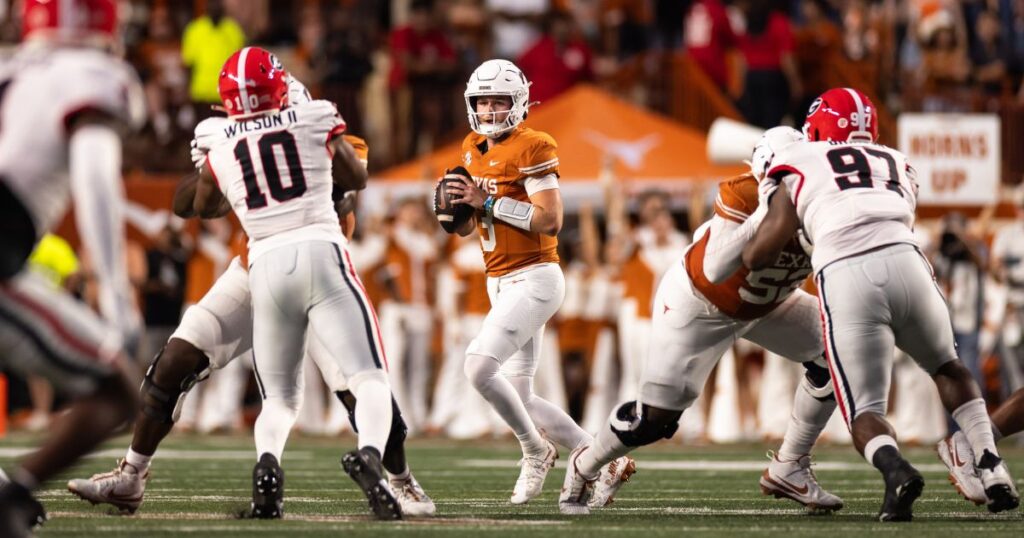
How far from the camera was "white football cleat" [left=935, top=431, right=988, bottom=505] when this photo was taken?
7.19m

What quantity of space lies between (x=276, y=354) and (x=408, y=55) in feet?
36.1

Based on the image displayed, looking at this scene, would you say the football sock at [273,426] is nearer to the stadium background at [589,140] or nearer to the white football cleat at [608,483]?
the white football cleat at [608,483]

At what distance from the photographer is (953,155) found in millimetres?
15016

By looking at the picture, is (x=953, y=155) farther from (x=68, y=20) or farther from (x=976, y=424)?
(x=68, y=20)

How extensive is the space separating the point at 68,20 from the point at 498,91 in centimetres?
300

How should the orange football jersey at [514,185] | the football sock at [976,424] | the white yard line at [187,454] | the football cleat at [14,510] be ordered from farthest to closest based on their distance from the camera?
the white yard line at [187,454] → the orange football jersey at [514,185] → the football sock at [976,424] → the football cleat at [14,510]

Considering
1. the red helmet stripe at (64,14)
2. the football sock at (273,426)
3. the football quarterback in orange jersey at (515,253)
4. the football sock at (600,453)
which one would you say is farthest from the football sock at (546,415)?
the red helmet stripe at (64,14)

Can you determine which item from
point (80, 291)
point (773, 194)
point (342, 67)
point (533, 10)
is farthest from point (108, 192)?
point (533, 10)

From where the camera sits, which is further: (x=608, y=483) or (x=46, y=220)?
(x=608, y=483)

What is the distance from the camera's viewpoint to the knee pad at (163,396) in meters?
7.26

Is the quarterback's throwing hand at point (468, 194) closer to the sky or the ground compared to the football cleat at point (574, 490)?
closer to the sky

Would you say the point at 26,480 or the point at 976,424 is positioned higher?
the point at 26,480

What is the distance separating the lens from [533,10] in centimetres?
1852

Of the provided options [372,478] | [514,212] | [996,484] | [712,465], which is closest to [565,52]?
[712,465]
